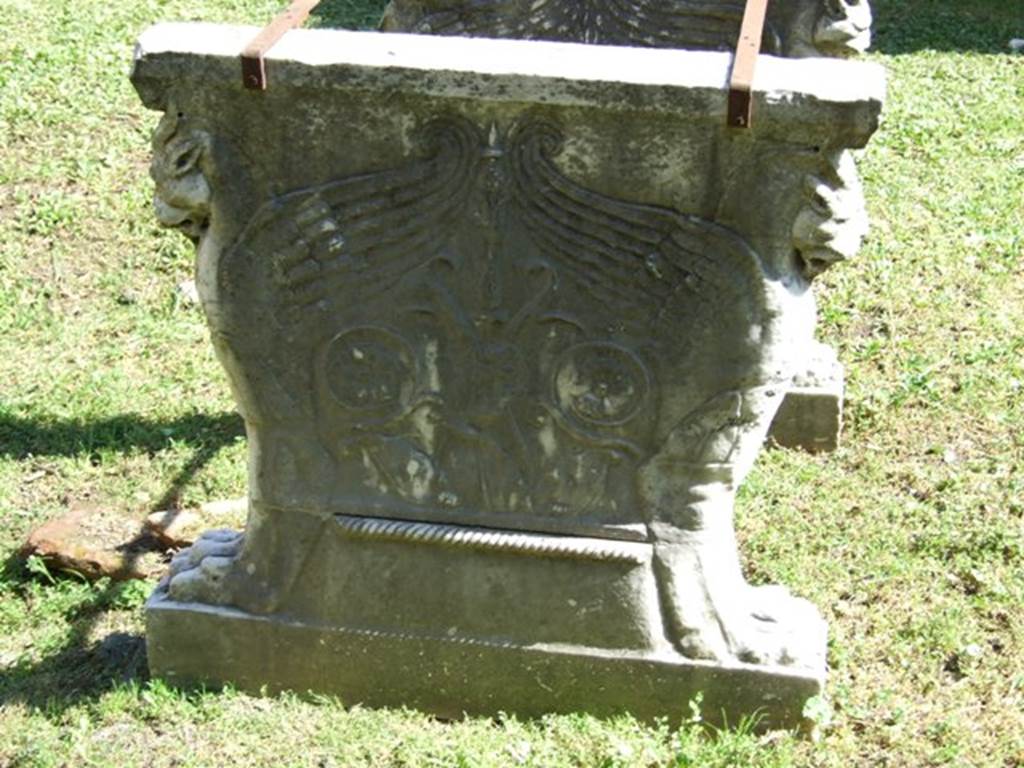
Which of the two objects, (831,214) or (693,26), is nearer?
(831,214)

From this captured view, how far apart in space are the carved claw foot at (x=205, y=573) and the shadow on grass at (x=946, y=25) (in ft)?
20.3

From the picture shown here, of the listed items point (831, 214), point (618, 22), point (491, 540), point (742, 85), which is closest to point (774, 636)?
point (491, 540)

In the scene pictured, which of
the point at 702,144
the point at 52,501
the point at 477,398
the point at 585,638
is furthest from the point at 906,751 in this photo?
the point at 52,501

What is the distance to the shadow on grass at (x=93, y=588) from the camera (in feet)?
13.7

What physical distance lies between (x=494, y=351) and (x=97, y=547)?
5.67ft

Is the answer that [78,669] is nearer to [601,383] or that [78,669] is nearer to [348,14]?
[601,383]

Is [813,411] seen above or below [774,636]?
below

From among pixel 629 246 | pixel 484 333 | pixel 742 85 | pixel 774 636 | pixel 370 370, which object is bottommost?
pixel 774 636

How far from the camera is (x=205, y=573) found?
13.3ft

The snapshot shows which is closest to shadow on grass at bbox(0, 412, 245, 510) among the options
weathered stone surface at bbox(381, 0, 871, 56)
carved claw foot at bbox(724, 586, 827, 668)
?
weathered stone surface at bbox(381, 0, 871, 56)

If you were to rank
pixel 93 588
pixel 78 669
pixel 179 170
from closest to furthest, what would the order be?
1. pixel 179 170
2. pixel 78 669
3. pixel 93 588

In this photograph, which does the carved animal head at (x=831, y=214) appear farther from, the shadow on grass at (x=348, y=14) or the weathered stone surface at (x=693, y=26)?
the shadow on grass at (x=348, y=14)

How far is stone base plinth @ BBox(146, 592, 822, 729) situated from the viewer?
3.91 m

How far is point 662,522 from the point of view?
381cm
